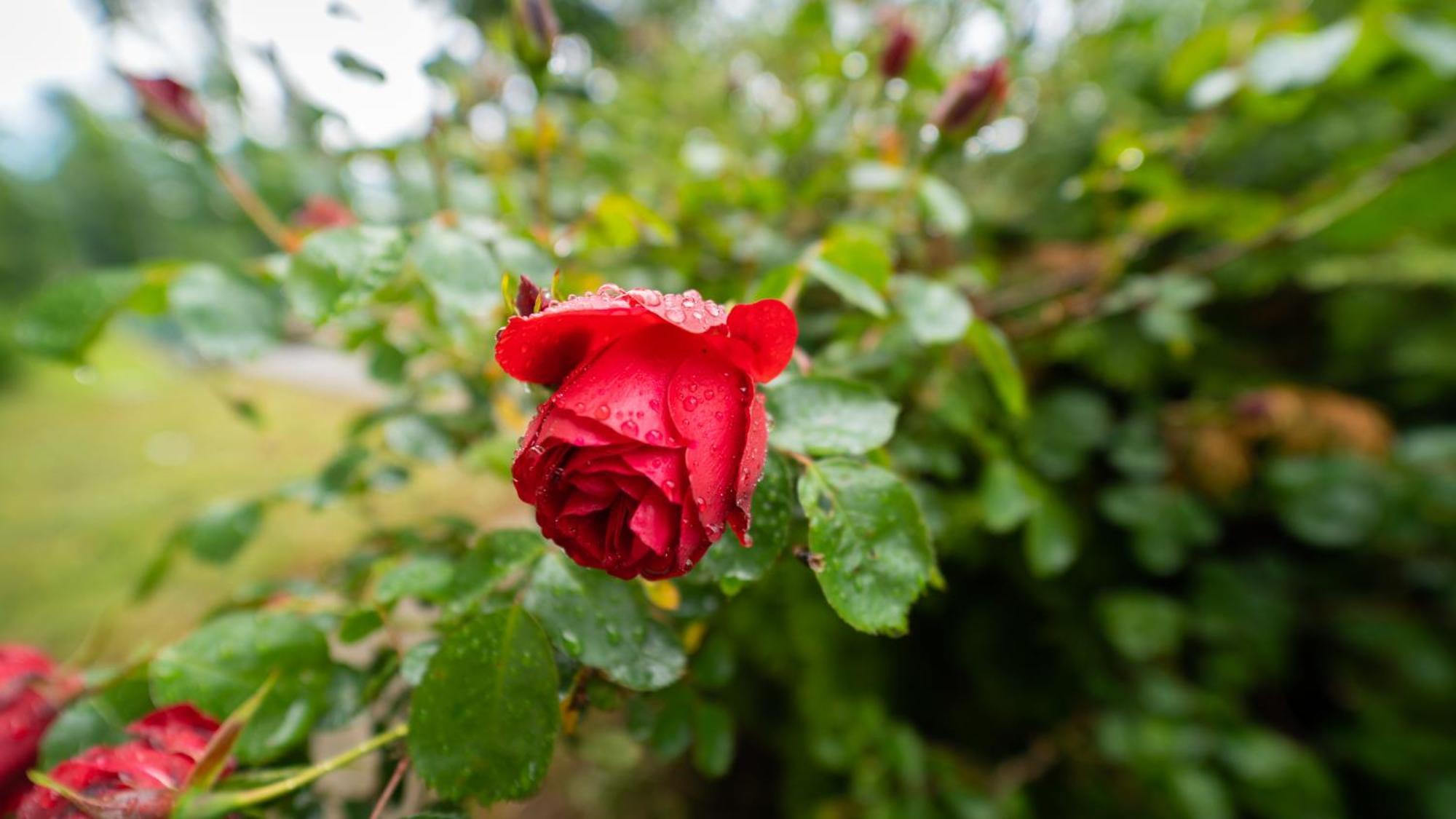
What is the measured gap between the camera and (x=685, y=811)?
1.39 m

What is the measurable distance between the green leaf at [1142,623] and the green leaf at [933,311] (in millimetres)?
703

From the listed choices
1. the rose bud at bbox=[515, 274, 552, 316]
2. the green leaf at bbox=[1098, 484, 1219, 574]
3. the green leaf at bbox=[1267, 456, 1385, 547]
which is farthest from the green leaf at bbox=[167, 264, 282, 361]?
the green leaf at bbox=[1267, 456, 1385, 547]

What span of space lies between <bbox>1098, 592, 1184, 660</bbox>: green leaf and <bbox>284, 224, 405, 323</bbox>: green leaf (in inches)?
38.2

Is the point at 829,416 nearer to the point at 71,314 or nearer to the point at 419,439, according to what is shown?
the point at 419,439

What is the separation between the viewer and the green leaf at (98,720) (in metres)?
0.37

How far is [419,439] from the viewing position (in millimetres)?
530

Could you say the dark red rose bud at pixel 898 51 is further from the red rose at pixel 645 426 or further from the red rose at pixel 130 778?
the red rose at pixel 130 778

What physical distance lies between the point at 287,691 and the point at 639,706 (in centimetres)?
20

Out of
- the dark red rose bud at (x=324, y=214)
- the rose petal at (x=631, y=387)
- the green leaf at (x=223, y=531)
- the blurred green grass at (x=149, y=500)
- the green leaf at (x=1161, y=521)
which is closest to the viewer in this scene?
the rose petal at (x=631, y=387)

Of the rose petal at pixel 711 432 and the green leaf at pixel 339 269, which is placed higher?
the green leaf at pixel 339 269

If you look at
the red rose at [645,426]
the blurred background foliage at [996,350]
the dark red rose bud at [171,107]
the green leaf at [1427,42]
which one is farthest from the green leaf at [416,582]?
the green leaf at [1427,42]

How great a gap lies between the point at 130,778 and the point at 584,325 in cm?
29

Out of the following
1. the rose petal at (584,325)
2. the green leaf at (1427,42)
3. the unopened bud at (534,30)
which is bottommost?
the rose petal at (584,325)

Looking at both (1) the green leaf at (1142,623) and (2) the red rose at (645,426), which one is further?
(1) the green leaf at (1142,623)
